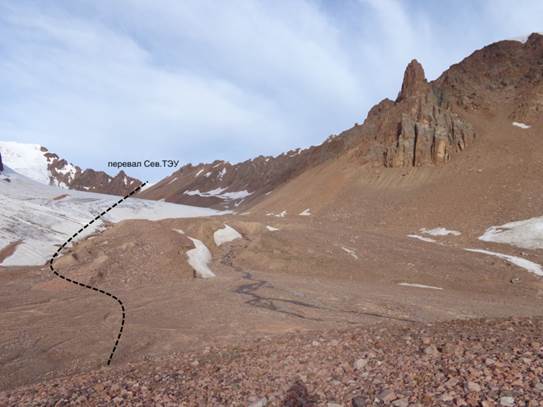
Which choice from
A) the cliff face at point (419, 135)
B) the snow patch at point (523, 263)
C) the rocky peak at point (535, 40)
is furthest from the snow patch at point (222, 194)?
the snow patch at point (523, 263)

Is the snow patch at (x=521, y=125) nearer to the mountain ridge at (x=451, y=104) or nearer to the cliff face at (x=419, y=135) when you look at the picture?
the mountain ridge at (x=451, y=104)

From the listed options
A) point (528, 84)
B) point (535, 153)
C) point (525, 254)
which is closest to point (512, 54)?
point (528, 84)

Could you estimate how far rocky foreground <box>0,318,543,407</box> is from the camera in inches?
179

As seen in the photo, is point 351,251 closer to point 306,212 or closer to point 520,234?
point 520,234

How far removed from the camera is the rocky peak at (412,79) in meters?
76.9

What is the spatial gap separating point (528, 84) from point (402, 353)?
2652 inches

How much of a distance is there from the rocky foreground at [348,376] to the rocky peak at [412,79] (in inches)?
3006

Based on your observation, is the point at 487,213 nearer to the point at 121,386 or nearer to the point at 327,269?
the point at 327,269

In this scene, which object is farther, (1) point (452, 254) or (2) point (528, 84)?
(2) point (528, 84)

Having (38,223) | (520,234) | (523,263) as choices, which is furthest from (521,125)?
(38,223)

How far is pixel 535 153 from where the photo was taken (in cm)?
4622

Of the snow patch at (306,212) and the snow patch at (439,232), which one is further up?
the snow patch at (306,212)

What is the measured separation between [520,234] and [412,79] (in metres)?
54.4

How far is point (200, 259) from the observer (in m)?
21.5
